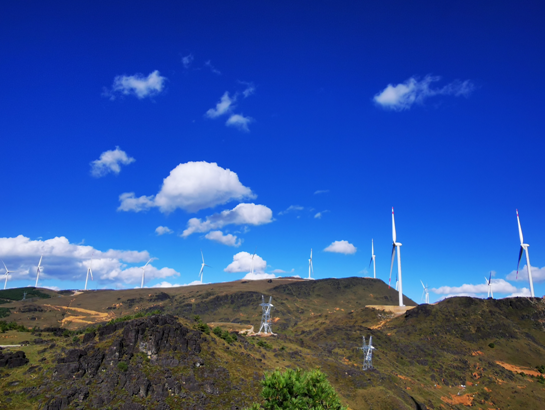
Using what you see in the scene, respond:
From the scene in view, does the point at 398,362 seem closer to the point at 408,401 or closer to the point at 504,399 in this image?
the point at 504,399

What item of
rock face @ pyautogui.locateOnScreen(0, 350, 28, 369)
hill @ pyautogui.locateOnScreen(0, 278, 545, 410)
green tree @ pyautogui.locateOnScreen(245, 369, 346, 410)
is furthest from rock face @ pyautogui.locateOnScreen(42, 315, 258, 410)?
green tree @ pyautogui.locateOnScreen(245, 369, 346, 410)

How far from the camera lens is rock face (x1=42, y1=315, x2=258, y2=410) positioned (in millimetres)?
53281

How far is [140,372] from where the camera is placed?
5909cm

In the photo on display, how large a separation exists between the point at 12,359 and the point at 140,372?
20987mm

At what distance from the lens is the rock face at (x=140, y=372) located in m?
53.3

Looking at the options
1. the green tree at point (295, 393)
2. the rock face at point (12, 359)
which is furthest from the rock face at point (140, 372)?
the green tree at point (295, 393)

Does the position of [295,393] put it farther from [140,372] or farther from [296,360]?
[296,360]

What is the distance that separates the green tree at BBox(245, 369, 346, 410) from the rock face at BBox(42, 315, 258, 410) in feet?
68.8

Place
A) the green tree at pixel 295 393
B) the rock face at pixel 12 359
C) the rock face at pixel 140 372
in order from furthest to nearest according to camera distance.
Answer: the rock face at pixel 12 359, the rock face at pixel 140 372, the green tree at pixel 295 393

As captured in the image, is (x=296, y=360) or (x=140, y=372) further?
(x=296, y=360)

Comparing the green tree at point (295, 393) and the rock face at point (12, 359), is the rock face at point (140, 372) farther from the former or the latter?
the green tree at point (295, 393)

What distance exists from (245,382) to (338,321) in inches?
5019

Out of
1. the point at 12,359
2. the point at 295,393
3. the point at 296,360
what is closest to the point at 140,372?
the point at 12,359

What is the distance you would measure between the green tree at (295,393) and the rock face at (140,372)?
21.0m
